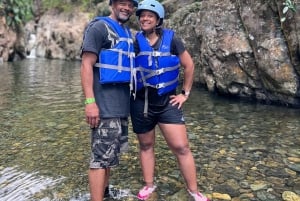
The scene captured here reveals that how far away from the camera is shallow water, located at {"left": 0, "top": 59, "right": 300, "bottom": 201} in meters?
4.71

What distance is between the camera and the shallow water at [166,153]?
4.71 meters

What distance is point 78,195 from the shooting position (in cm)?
448

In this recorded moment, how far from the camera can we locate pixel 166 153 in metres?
6.00

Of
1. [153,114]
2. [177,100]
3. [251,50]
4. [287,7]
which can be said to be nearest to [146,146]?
[153,114]

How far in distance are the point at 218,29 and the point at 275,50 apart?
178 cm

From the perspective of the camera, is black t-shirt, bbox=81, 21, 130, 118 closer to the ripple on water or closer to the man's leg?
the man's leg

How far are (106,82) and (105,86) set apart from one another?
82mm

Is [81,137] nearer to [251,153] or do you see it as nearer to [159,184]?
[159,184]

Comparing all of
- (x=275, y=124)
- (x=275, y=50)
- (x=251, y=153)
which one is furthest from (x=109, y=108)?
(x=275, y=50)

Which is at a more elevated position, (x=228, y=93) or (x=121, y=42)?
(x=121, y=42)

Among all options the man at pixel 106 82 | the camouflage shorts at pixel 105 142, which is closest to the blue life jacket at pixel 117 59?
the man at pixel 106 82

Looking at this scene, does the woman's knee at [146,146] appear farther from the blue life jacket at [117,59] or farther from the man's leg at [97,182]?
the blue life jacket at [117,59]

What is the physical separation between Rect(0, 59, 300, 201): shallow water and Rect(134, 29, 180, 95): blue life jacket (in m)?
1.37

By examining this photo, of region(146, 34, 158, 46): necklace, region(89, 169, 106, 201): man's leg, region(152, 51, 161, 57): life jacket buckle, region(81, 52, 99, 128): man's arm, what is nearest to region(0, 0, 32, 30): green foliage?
region(146, 34, 158, 46): necklace
